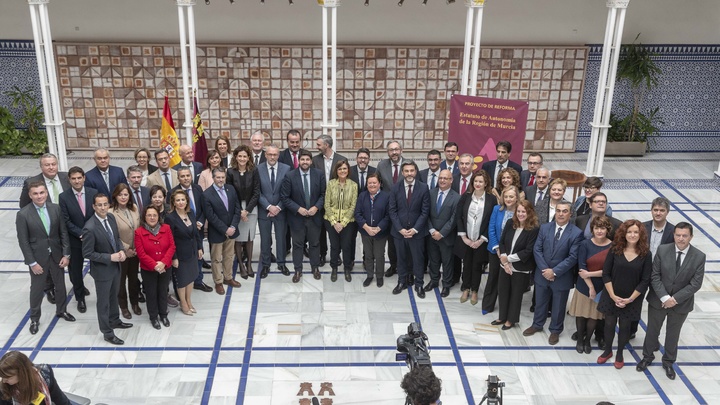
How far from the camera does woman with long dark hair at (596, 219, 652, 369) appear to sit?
6293 millimetres

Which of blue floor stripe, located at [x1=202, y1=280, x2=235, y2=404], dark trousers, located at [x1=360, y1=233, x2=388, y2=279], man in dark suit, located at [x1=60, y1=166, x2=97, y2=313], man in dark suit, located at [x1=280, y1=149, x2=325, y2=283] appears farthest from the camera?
dark trousers, located at [x1=360, y1=233, x2=388, y2=279]

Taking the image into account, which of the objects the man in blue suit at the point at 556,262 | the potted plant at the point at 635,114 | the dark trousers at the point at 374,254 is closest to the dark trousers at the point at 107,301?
the dark trousers at the point at 374,254

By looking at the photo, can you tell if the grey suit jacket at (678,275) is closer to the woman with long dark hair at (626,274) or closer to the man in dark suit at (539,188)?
the woman with long dark hair at (626,274)

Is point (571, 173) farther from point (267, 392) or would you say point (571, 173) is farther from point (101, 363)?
point (101, 363)

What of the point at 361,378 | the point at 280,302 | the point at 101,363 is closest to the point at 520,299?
the point at 361,378

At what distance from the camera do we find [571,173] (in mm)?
10203

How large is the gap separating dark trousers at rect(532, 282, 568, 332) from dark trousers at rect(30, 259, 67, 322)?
4.85 m

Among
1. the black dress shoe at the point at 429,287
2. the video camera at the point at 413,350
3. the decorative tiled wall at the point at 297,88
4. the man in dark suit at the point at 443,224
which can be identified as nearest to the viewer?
the video camera at the point at 413,350

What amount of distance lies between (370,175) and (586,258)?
2479 millimetres

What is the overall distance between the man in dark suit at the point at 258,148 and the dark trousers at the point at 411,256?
1.95 metres

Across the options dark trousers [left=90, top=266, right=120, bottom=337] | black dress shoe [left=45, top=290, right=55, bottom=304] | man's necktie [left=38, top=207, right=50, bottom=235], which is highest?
man's necktie [left=38, top=207, right=50, bottom=235]

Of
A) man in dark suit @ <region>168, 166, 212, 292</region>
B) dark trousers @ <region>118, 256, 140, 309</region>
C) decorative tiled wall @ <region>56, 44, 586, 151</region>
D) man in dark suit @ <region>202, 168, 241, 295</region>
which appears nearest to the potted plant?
decorative tiled wall @ <region>56, 44, 586, 151</region>

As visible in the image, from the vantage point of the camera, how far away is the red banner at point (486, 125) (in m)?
9.58

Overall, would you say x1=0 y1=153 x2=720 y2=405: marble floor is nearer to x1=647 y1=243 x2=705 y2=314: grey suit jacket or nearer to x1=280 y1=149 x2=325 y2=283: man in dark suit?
x1=280 y1=149 x2=325 y2=283: man in dark suit
